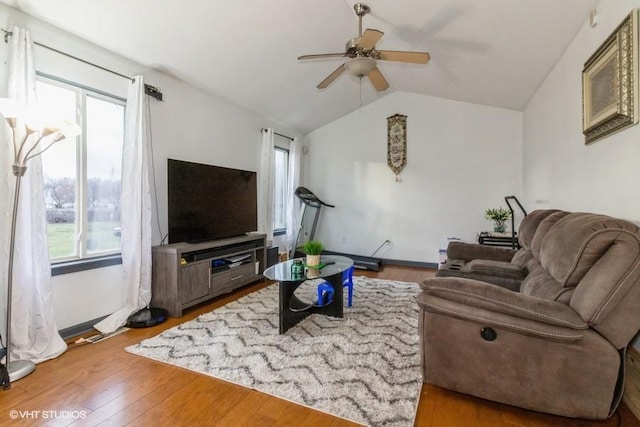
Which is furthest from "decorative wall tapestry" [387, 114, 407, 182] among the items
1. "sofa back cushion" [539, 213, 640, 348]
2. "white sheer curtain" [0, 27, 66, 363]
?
"white sheer curtain" [0, 27, 66, 363]

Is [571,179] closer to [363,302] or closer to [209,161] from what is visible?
[363,302]

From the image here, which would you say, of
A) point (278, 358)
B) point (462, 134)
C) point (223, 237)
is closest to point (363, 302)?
point (278, 358)

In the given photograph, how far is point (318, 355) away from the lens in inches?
85.4

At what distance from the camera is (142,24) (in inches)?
97.3

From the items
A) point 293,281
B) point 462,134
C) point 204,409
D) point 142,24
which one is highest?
point 142,24

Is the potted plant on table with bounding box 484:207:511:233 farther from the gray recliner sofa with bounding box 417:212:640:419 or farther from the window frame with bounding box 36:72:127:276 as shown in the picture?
the window frame with bounding box 36:72:127:276

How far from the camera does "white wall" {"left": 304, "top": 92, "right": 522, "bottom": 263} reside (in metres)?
4.67

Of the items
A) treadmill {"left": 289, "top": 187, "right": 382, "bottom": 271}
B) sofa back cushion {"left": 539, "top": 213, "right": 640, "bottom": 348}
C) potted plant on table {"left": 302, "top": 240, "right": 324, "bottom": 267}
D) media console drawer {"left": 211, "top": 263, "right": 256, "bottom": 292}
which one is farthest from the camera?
treadmill {"left": 289, "top": 187, "right": 382, "bottom": 271}

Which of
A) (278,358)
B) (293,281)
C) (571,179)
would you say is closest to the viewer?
(278,358)

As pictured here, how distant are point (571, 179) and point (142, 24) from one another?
3.79 metres

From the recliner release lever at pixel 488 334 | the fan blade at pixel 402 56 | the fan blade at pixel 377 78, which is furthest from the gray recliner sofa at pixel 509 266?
the fan blade at pixel 377 78

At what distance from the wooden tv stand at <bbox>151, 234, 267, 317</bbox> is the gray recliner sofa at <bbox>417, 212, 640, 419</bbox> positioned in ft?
7.23

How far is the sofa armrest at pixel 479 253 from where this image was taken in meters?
3.06

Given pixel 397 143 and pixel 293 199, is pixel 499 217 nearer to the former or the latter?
pixel 397 143
